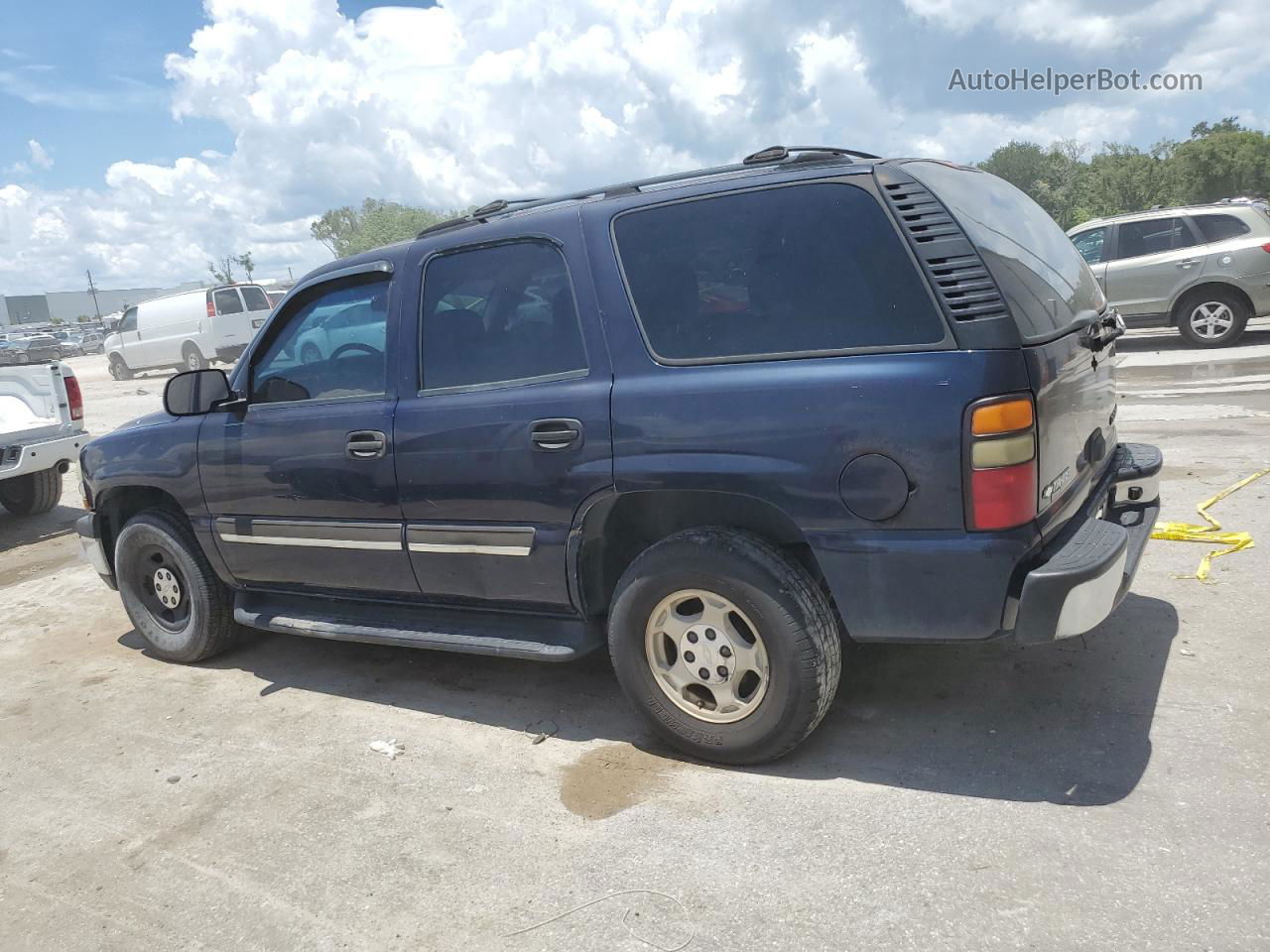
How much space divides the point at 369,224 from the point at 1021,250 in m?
75.9

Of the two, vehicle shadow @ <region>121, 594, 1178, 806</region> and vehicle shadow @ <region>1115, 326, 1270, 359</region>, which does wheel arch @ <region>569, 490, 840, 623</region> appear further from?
vehicle shadow @ <region>1115, 326, 1270, 359</region>

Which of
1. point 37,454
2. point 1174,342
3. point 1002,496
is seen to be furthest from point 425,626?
point 1174,342

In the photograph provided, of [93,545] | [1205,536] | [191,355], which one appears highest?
[191,355]

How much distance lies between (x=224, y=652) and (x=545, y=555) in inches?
95.2

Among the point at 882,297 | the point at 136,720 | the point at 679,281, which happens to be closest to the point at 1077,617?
the point at 882,297

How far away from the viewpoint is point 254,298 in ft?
78.4

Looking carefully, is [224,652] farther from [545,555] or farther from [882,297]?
[882,297]

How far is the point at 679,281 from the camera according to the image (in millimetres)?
3217

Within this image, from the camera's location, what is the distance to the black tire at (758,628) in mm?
2994

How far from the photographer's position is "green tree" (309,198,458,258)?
60125mm

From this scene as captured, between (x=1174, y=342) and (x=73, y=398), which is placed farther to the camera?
(x=1174, y=342)

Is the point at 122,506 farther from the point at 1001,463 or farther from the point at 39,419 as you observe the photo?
the point at 1001,463

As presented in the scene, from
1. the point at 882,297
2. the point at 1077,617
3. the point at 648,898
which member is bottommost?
the point at 648,898

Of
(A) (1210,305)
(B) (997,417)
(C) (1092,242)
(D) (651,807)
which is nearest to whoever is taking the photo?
(B) (997,417)
